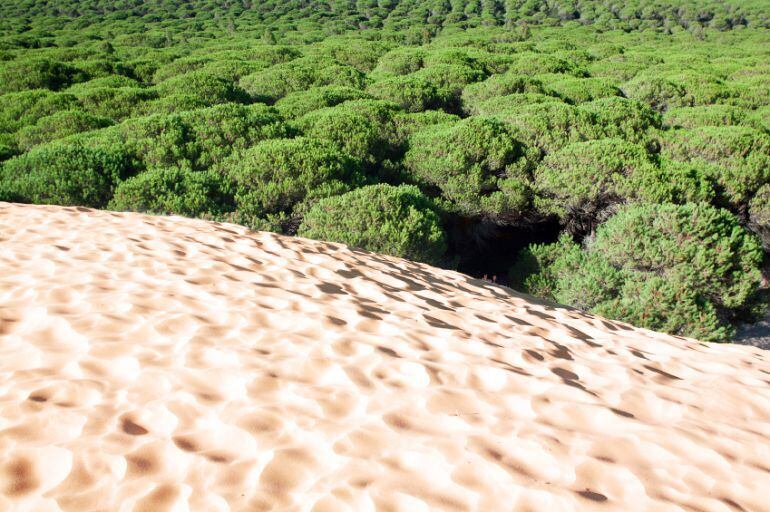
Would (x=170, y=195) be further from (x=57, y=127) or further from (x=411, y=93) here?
(x=411, y=93)

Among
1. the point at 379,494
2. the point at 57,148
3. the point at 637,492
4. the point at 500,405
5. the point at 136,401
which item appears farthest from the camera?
the point at 57,148

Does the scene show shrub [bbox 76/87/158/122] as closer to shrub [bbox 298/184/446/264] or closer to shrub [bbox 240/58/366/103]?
shrub [bbox 240/58/366/103]

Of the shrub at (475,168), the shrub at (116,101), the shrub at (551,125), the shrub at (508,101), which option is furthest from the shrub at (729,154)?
the shrub at (116,101)

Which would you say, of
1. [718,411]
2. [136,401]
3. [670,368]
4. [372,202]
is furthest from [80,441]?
[372,202]

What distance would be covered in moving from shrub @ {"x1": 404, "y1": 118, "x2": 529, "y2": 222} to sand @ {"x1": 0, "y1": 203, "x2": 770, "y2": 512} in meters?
4.28

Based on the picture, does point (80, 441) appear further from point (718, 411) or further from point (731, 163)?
point (731, 163)

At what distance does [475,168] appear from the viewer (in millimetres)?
8891

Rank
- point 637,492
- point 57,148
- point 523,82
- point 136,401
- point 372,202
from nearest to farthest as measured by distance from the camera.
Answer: point 637,492
point 136,401
point 372,202
point 57,148
point 523,82

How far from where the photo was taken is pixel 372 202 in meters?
7.36

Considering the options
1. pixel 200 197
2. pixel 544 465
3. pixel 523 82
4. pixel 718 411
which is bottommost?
pixel 200 197

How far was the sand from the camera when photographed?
2059 millimetres

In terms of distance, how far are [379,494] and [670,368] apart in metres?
2.85

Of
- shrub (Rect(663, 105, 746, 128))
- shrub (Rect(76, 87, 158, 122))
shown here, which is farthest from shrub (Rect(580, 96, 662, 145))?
shrub (Rect(76, 87, 158, 122))

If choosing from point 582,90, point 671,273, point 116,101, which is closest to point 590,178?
point 671,273
